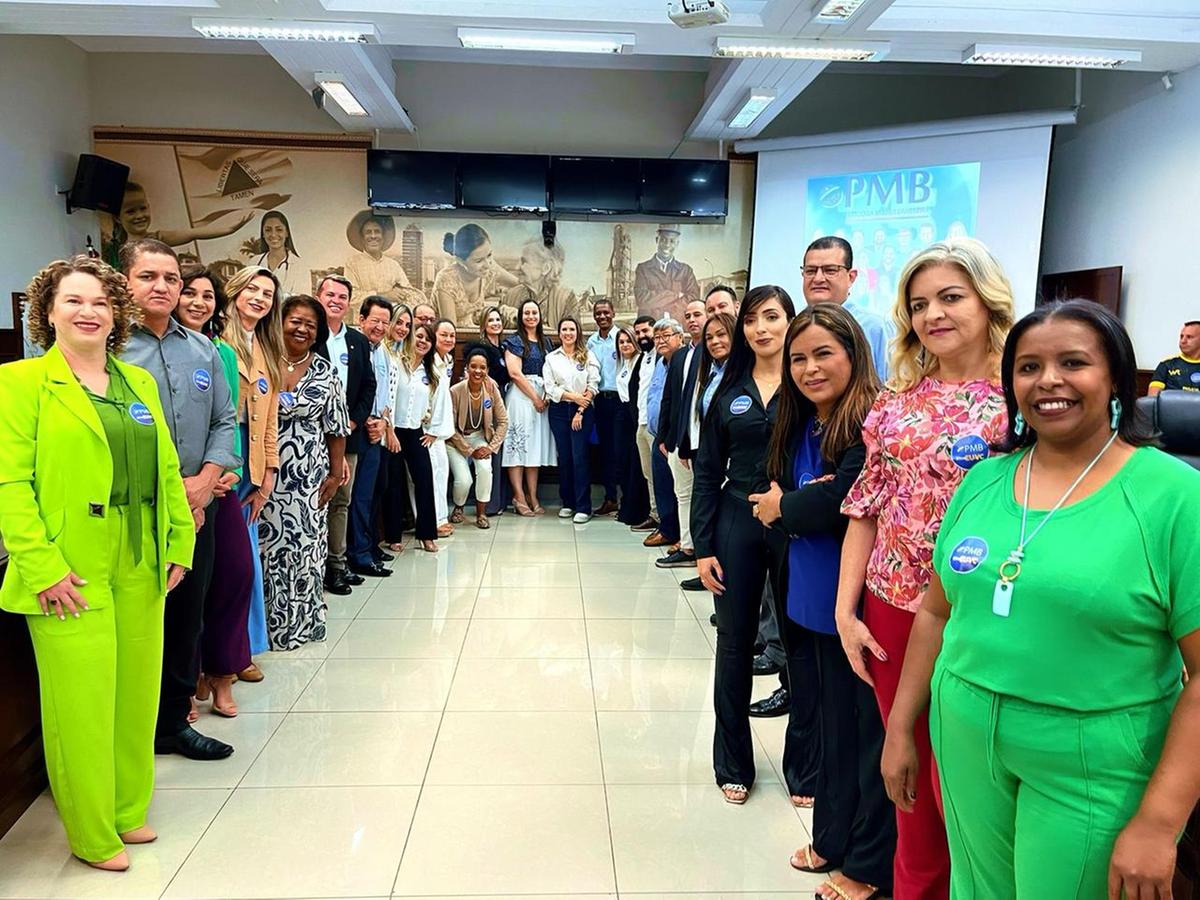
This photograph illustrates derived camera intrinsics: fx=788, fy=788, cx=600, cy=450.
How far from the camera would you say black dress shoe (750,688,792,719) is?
322 cm

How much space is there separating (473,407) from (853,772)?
4832mm

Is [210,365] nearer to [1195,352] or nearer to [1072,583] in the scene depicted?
A: [1072,583]

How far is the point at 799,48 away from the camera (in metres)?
5.91

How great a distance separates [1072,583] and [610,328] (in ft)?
21.9

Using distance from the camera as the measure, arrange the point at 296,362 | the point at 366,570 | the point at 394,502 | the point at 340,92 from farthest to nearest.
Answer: the point at 340,92, the point at 394,502, the point at 366,570, the point at 296,362

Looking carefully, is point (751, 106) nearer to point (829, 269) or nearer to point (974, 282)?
point (829, 269)

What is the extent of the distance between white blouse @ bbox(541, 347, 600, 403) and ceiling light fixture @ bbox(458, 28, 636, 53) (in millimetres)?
2470

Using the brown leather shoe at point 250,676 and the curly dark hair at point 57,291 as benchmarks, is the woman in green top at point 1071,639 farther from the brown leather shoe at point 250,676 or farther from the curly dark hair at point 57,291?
the brown leather shoe at point 250,676

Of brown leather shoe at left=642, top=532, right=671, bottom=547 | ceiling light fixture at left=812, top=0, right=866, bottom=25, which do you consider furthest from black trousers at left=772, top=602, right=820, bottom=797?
ceiling light fixture at left=812, top=0, right=866, bottom=25

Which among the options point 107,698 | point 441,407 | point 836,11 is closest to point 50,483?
point 107,698

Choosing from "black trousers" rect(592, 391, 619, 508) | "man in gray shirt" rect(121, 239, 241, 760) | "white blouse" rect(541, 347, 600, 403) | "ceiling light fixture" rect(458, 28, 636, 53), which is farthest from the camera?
"black trousers" rect(592, 391, 619, 508)

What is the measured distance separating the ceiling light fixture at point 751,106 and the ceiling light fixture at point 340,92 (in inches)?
143

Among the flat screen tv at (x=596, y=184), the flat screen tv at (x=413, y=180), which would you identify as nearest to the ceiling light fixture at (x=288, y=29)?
the flat screen tv at (x=413, y=180)

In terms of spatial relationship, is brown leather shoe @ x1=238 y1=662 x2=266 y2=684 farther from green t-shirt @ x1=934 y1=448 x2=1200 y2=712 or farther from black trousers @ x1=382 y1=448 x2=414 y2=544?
green t-shirt @ x1=934 y1=448 x2=1200 y2=712
